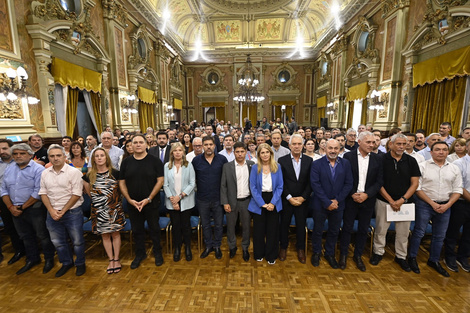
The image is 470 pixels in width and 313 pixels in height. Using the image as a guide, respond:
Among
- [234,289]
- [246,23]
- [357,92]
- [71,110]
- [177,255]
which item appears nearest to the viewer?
[234,289]

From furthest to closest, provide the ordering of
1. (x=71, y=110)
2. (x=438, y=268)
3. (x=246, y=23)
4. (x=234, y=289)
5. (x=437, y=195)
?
(x=246, y=23)
(x=71, y=110)
(x=438, y=268)
(x=437, y=195)
(x=234, y=289)

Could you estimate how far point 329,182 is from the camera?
107 inches

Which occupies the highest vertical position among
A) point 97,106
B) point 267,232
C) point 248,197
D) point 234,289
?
point 97,106

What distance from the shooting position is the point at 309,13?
14.1m

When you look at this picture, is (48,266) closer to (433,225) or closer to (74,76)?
(433,225)

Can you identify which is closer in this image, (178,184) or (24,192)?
(24,192)

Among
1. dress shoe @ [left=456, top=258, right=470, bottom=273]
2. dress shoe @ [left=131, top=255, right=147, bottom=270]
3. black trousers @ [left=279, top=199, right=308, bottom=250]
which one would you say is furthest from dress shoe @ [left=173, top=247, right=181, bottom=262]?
dress shoe @ [left=456, top=258, right=470, bottom=273]

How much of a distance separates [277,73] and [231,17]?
518 centimetres

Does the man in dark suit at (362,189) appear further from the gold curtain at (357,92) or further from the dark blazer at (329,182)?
the gold curtain at (357,92)

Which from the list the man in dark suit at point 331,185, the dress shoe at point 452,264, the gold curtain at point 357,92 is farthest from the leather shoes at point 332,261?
the gold curtain at point 357,92

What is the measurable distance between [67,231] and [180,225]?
144 centimetres

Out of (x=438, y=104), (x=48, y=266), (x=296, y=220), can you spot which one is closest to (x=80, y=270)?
(x=48, y=266)

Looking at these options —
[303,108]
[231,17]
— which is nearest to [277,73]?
[303,108]

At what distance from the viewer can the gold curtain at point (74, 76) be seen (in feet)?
19.1
